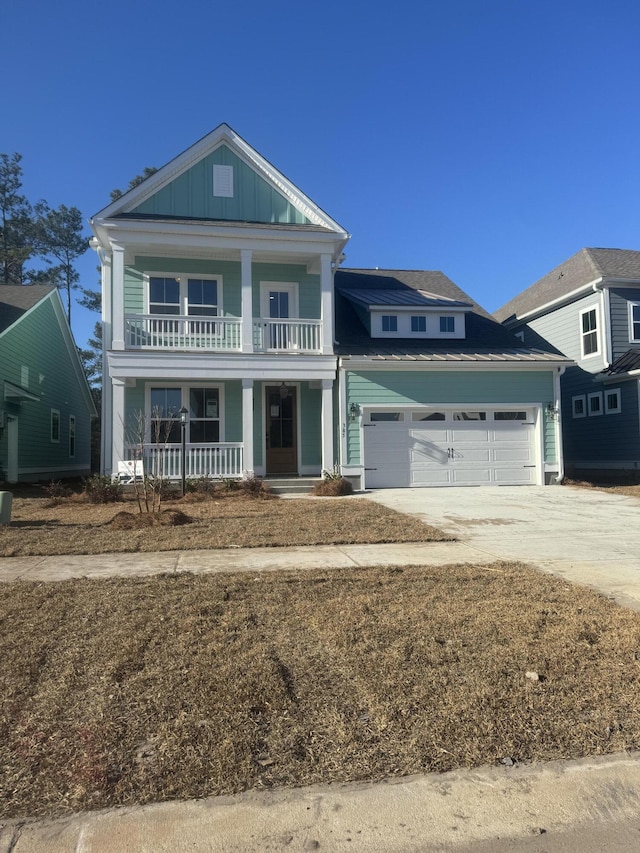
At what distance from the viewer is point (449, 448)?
49.6 ft

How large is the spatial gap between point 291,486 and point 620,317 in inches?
466

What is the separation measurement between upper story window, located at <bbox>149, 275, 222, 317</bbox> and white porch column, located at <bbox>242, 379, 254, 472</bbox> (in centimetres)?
253

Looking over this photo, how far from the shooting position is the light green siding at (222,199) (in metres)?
14.6

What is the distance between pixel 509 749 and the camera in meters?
2.53

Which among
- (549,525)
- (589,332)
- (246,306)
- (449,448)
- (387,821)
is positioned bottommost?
(387,821)

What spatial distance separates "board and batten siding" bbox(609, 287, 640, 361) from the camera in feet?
58.9

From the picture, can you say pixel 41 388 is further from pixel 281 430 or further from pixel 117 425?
pixel 281 430

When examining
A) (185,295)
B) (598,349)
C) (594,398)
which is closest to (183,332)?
(185,295)

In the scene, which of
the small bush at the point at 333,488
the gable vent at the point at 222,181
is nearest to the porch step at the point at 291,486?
the small bush at the point at 333,488

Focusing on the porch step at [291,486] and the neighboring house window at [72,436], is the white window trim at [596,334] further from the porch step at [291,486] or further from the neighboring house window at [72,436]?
the neighboring house window at [72,436]

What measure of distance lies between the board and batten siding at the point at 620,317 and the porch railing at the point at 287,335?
952cm

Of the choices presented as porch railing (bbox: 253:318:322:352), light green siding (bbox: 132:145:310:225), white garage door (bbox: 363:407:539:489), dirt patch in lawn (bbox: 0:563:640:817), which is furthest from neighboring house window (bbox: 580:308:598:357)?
dirt patch in lawn (bbox: 0:563:640:817)

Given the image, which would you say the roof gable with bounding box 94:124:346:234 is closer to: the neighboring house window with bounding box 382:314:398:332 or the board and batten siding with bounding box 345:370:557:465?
the neighboring house window with bounding box 382:314:398:332

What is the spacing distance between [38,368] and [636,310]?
1893 cm
